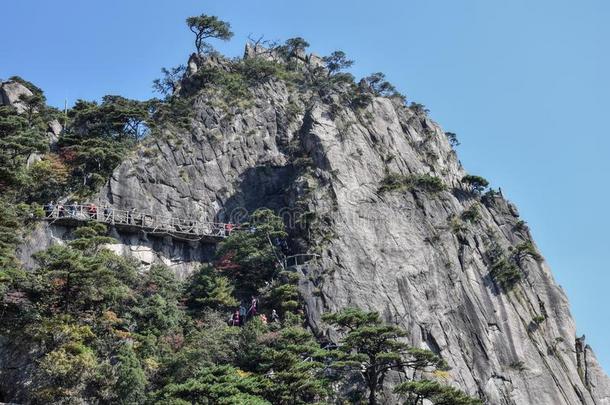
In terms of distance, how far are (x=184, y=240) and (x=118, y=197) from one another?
536 cm

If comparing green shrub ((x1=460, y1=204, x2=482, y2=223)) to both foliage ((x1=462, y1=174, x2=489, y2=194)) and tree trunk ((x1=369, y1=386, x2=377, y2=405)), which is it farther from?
tree trunk ((x1=369, y1=386, x2=377, y2=405))

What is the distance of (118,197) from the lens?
155 ft

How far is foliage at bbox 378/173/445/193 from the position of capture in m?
50.2

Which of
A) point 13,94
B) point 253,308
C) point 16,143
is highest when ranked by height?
point 13,94

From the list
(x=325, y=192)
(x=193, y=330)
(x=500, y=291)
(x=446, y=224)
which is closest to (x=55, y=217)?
(x=193, y=330)

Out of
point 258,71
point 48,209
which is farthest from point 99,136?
point 258,71

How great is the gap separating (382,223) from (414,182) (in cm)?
587

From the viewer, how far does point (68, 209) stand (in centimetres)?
4422

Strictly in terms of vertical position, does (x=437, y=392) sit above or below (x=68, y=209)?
below

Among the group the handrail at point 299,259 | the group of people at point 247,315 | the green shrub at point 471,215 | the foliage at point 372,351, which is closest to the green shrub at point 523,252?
the green shrub at point 471,215

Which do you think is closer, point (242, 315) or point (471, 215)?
point (242, 315)

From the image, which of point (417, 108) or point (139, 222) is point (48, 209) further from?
point (417, 108)

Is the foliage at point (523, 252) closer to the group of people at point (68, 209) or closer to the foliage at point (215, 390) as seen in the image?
the foliage at point (215, 390)

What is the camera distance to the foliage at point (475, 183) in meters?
56.9
